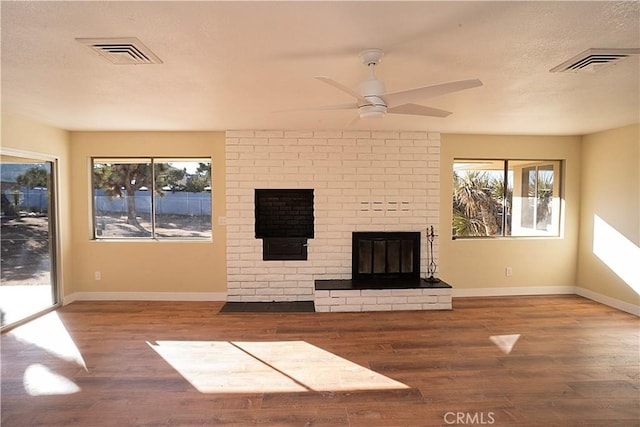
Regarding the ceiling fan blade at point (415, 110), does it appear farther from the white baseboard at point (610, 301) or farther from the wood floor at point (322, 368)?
the white baseboard at point (610, 301)

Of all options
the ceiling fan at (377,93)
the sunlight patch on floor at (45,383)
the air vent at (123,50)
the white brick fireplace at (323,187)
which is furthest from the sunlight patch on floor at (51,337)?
the ceiling fan at (377,93)

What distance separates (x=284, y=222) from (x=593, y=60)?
3.58 meters

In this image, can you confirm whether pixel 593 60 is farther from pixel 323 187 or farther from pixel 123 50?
pixel 323 187

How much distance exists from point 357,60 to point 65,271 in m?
4.66

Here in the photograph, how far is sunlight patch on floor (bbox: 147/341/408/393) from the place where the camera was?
262cm

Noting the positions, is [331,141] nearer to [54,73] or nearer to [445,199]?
[445,199]

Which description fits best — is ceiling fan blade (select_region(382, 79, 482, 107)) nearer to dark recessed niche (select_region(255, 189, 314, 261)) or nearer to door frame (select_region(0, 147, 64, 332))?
dark recessed niche (select_region(255, 189, 314, 261))

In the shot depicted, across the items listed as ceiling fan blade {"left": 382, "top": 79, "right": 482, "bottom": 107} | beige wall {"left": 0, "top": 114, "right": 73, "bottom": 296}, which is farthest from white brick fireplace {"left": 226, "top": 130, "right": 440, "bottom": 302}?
ceiling fan blade {"left": 382, "top": 79, "right": 482, "bottom": 107}

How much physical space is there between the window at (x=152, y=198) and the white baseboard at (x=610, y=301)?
541cm

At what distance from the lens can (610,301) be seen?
4.55 m

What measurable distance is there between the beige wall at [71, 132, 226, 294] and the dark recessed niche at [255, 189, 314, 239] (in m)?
0.52

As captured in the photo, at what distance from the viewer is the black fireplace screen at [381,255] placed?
15.5ft

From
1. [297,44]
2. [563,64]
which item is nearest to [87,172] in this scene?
[297,44]

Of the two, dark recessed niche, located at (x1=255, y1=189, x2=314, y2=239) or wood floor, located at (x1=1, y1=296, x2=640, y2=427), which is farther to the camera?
dark recessed niche, located at (x1=255, y1=189, x2=314, y2=239)
